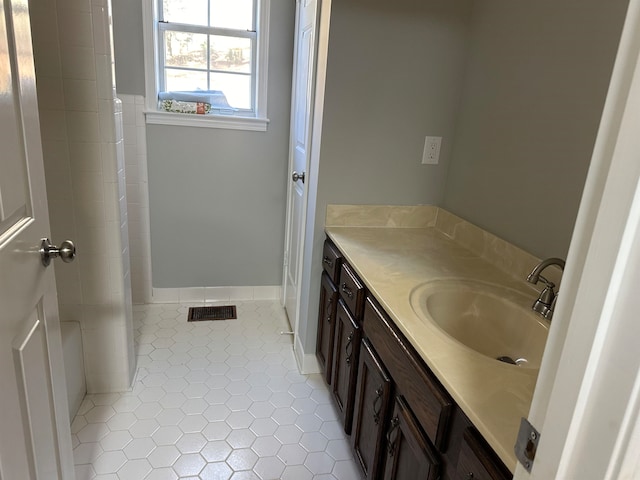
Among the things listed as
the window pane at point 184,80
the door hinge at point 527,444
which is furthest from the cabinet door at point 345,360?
the window pane at point 184,80

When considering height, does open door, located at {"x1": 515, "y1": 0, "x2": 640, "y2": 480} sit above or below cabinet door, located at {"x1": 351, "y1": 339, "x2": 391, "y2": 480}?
above

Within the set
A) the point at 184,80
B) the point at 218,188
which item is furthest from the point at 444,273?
the point at 184,80

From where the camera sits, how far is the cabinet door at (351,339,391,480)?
1.40m

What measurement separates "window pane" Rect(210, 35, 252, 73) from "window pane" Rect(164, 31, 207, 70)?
6 centimetres

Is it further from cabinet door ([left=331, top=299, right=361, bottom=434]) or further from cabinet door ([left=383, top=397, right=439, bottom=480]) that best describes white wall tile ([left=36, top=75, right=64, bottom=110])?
cabinet door ([left=383, top=397, right=439, bottom=480])

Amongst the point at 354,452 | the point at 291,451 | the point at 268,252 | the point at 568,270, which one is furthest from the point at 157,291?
the point at 568,270

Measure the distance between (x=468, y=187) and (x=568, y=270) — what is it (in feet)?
4.98

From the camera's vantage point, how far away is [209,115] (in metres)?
2.71

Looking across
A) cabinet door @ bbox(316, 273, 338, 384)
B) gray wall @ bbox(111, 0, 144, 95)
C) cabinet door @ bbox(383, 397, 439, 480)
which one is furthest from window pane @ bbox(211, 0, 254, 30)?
cabinet door @ bbox(383, 397, 439, 480)

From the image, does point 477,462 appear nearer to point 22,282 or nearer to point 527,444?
point 527,444

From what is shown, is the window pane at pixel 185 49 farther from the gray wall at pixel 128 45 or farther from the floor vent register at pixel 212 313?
the floor vent register at pixel 212 313

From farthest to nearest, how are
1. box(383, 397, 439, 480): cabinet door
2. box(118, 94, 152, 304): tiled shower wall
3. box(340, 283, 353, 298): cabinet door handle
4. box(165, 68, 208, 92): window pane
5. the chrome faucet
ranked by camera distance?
box(165, 68, 208, 92): window pane
box(118, 94, 152, 304): tiled shower wall
box(340, 283, 353, 298): cabinet door handle
the chrome faucet
box(383, 397, 439, 480): cabinet door

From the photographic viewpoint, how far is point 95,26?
5.57 feet

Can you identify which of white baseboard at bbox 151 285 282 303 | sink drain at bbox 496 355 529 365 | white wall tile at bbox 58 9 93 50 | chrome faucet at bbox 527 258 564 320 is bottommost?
white baseboard at bbox 151 285 282 303
